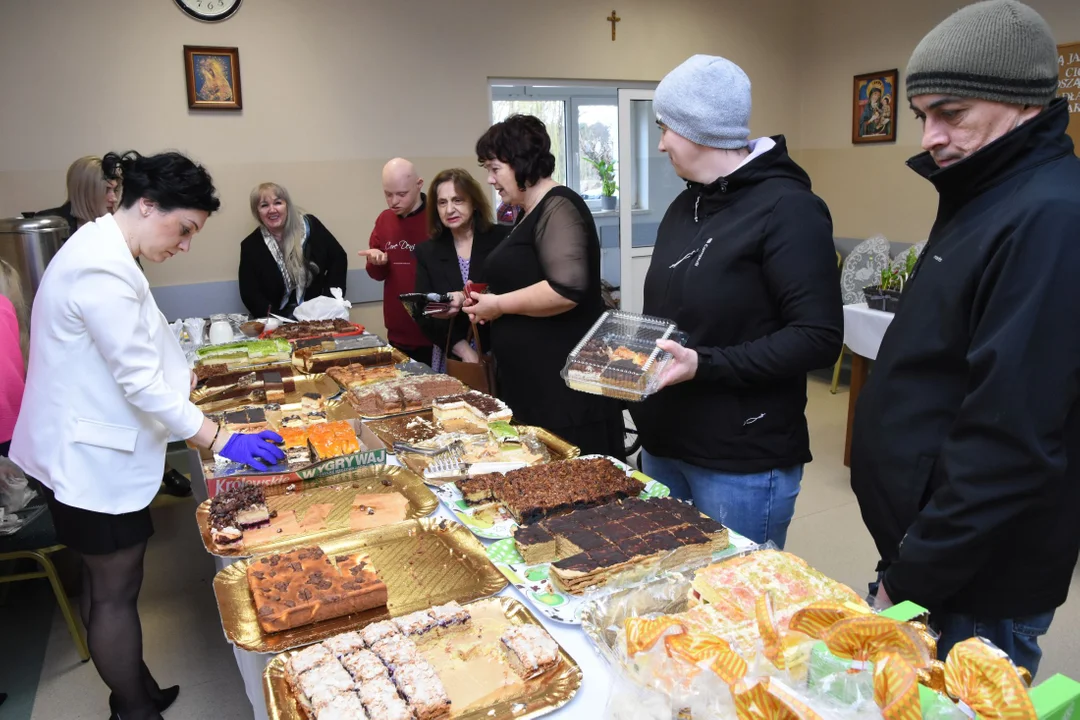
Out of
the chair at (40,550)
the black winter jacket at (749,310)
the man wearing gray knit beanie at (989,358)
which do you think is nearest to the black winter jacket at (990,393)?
the man wearing gray knit beanie at (989,358)

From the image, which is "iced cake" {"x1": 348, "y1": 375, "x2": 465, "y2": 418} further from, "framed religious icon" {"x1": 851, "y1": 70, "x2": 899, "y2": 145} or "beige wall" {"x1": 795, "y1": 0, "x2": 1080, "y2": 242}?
"framed religious icon" {"x1": 851, "y1": 70, "x2": 899, "y2": 145}

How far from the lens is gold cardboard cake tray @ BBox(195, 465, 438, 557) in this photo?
1705 millimetres

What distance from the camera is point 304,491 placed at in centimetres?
199

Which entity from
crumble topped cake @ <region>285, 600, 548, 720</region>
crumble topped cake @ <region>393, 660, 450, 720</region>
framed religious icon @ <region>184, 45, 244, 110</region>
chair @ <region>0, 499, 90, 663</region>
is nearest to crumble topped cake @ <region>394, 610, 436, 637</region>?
crumble topped cake @ <region>285, 600, 548, 720</region>

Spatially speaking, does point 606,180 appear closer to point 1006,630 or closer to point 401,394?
point 401,394

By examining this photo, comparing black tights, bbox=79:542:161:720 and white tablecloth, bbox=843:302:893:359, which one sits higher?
white tablecloth, bbox=843:302:893:359

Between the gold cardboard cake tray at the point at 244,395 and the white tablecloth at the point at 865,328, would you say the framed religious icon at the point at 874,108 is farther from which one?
the gold cardboard cake tray at the point at 244,395

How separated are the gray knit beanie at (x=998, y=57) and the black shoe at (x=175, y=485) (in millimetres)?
4167

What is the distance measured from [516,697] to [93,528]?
137cm

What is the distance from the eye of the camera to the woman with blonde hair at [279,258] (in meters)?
4.50

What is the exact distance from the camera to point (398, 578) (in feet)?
5.16

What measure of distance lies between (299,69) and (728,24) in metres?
3.65

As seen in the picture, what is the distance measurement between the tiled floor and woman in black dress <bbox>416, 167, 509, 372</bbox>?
4.83 ft

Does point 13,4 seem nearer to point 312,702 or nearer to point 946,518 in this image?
point 312,702
